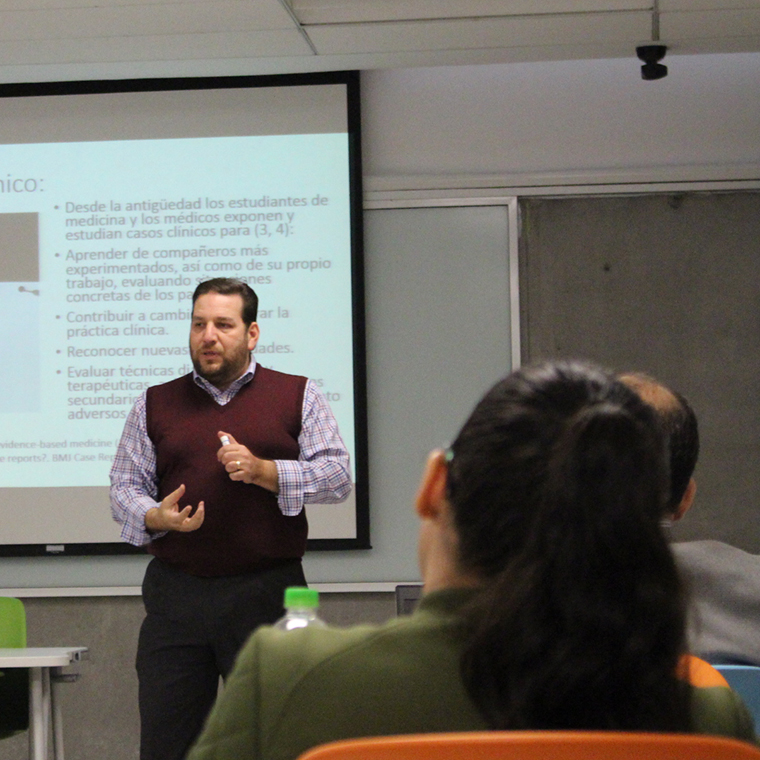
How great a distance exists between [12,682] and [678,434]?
2.59m

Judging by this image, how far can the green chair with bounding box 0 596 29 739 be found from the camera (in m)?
3.17

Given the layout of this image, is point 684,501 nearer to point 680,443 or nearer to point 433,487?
point 680,443

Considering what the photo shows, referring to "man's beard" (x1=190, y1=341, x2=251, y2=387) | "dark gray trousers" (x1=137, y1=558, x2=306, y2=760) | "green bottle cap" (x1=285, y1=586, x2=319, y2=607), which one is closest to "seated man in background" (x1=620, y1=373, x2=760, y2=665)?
"green bottle cap" (x1=285, y1=586, x2=319, y2=607)

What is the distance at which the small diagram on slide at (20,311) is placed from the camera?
4.04m

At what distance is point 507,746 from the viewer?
22.6 inches

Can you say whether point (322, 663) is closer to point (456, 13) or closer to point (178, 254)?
point (456, 13)

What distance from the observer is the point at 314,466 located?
8.55ft

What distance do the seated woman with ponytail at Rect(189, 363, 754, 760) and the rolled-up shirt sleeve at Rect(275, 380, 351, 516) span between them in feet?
5.93

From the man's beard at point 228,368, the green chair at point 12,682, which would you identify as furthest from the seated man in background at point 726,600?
the green chair at point 12,682

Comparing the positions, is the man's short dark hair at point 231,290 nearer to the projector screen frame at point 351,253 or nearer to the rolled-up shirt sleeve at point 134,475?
the rolled-up shirt sleeve at point 134,475

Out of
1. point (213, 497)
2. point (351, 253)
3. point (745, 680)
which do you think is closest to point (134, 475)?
point (213, 497)

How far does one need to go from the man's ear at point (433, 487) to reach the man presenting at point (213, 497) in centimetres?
173

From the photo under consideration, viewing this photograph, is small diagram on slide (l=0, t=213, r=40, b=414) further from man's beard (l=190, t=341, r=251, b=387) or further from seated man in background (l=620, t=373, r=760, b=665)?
seated man in background (l=620, t=373, r=760, b=665)

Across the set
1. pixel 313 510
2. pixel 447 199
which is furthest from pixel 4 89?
pixel 313 510
